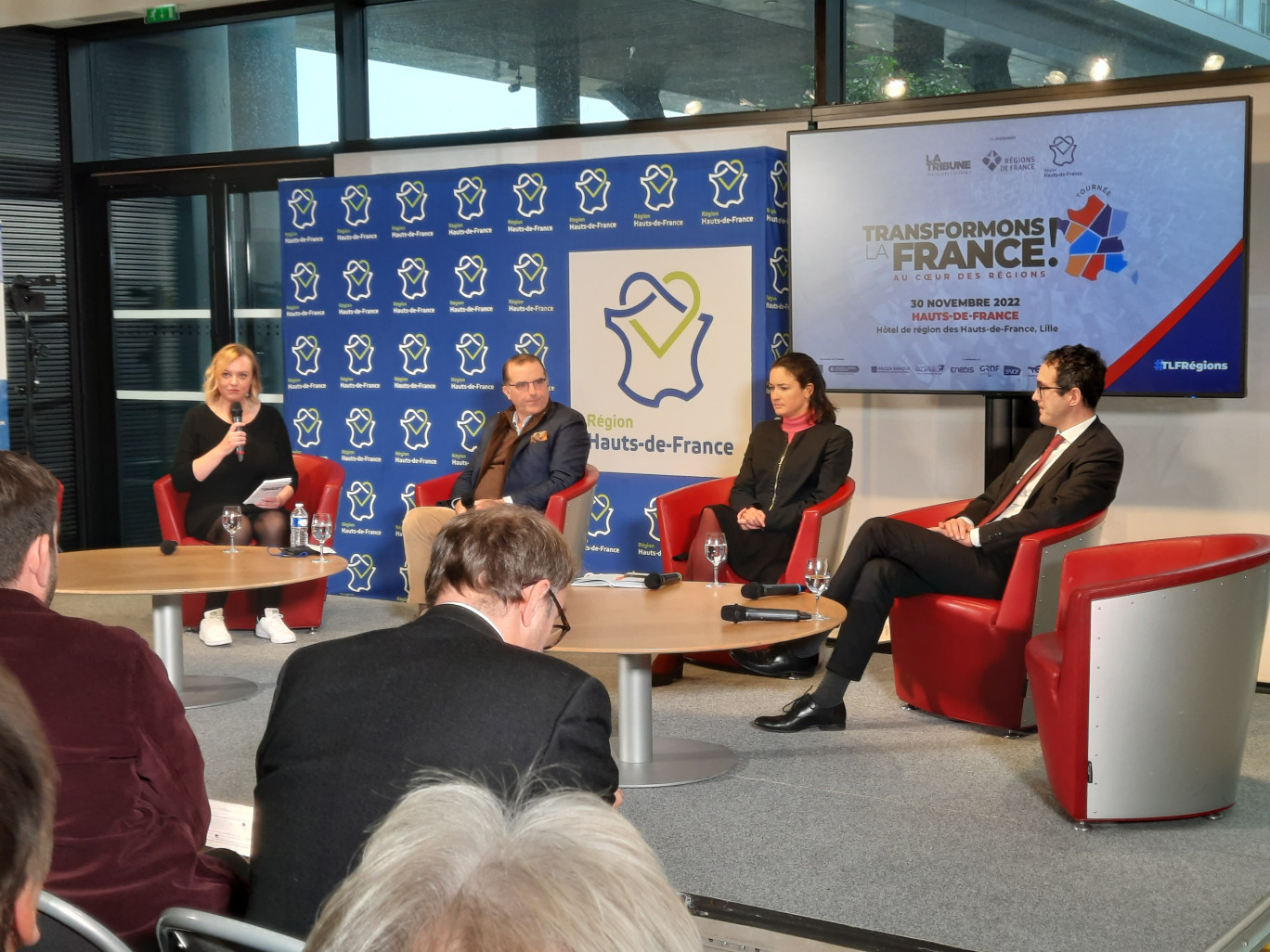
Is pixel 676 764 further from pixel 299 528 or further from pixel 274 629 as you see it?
pixel 274 629

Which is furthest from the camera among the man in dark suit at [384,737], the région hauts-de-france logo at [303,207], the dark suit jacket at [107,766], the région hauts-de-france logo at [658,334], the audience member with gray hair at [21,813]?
the région hauts-de-france logo at [303,207]

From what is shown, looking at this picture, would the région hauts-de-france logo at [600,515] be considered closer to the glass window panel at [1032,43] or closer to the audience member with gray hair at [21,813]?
the glass window panel at [1032,43]

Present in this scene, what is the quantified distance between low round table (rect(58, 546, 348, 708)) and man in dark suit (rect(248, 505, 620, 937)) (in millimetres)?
2792

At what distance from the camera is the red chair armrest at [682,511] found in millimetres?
5641

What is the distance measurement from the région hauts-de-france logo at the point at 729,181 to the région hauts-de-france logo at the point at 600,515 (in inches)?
59.7

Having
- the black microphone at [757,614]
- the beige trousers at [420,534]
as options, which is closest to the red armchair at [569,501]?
the beige trousers at [420,534]

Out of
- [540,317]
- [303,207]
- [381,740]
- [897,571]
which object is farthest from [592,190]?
[381,740]

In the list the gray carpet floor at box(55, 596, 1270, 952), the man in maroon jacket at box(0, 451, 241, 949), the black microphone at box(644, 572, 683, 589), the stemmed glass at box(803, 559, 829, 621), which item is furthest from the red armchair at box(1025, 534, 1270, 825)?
the man in maroon jacket at box(0, 451, 241, 949)

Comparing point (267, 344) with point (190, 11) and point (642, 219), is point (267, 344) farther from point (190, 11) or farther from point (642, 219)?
point (642, 219)

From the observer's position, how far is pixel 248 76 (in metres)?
8.05

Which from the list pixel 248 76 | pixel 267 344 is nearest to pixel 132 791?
pixel 267 344

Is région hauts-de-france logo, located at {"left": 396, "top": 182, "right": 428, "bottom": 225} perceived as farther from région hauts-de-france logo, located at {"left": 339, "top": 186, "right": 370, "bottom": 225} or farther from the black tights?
the black tights

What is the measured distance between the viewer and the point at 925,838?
3.74 meters

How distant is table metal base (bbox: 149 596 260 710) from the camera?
501cm
